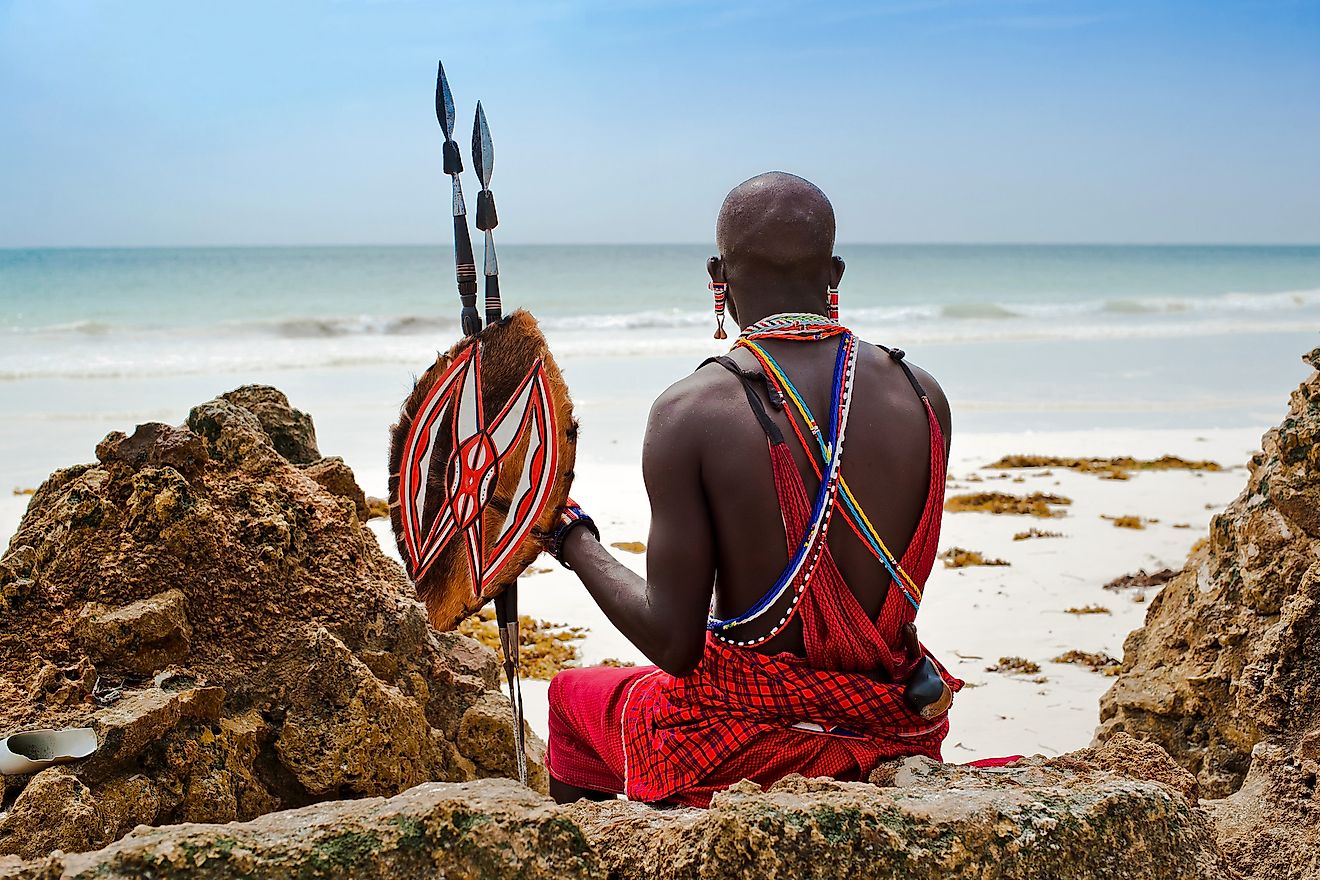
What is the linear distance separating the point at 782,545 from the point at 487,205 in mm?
1118

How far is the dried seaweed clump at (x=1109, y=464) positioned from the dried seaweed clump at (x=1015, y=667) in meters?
4.04

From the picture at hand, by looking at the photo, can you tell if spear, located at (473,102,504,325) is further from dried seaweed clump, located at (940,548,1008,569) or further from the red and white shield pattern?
dried seaweed clump, located at (940,548,1008,569)

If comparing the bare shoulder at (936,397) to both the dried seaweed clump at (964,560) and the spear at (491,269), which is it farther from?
the dried seaweed clump at (964,560)

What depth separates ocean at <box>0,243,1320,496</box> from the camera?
11891mm

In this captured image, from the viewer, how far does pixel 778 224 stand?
7.61 feet

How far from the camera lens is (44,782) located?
2186mm

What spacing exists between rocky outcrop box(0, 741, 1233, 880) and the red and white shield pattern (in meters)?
1.00

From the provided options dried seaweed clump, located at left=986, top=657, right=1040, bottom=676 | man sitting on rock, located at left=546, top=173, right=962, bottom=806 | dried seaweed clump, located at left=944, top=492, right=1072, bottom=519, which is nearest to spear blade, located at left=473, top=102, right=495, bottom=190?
man sitting on rock, located at left=546, top=173, right=962, bottom=806

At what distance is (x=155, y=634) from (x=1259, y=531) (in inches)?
110

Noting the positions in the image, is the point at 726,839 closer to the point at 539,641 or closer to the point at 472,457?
the point at 472,457

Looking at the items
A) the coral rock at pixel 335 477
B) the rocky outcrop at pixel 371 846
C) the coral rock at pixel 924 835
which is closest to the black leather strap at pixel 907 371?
the coral rock at pixel 924 835

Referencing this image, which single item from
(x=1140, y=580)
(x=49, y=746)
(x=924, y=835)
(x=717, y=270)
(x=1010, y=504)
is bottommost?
(x=1140, y=580)

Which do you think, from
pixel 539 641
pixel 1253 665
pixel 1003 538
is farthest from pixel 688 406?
pixel 1003 538

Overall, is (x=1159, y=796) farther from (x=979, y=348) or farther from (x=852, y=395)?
A: (x=979, y=348)
